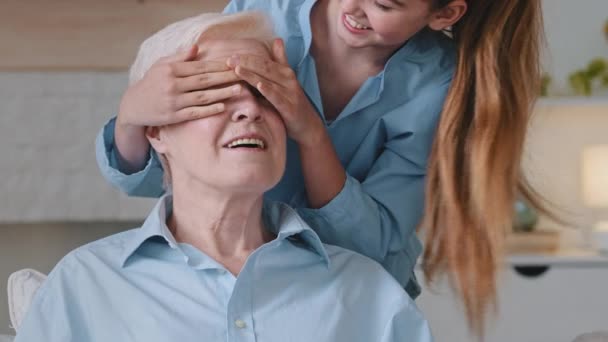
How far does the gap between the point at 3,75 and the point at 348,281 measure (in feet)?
8.10

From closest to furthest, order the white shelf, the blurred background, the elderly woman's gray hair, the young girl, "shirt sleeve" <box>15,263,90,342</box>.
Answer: "shirt sleeve" <box>15,263,90,342</box> < the elderly woman's gray hair < the young girl < the blurred background < the white shelf

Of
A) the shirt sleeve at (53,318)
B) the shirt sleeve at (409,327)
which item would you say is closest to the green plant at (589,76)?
the shirt sleeve at (409,327)

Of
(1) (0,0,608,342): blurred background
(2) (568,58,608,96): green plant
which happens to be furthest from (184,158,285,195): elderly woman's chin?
(2) (568,58,608,96): green plant

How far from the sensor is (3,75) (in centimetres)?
370

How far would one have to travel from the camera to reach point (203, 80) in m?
1.44

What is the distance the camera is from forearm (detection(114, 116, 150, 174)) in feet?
5.26

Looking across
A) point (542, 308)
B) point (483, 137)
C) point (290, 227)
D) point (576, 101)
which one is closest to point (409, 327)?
point (290, 227)

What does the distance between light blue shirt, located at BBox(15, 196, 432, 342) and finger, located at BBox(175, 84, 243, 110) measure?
0.18 metres

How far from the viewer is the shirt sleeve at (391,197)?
1.67 metres

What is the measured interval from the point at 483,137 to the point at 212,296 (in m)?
0.49

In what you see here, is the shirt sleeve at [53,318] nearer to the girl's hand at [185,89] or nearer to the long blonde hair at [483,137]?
the girl's hand at [185,89]

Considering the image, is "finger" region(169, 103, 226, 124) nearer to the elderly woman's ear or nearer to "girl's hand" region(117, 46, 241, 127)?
"girl's hand" region(117, 46, 241, 127)

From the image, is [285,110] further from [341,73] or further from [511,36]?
[511,36]

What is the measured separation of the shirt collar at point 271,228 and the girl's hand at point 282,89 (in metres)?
0.11
